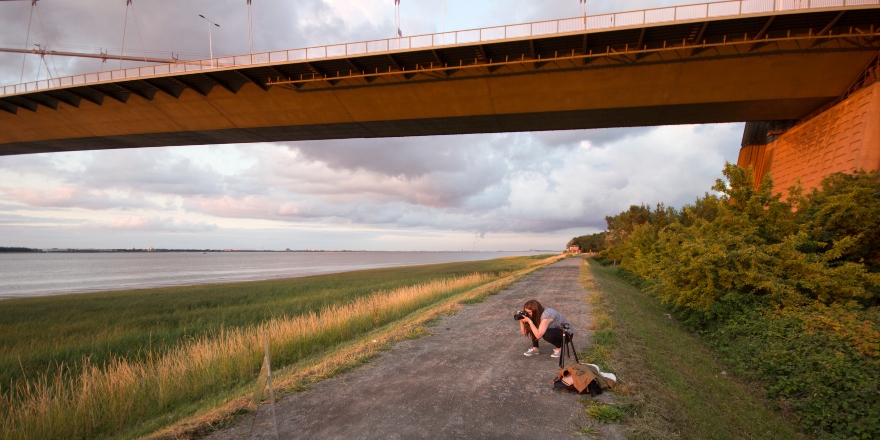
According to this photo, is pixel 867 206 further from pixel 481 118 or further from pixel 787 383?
pixel 481 118

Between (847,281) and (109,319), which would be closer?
(847,281)

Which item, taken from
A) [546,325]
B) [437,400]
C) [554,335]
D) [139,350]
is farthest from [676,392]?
[139,350]

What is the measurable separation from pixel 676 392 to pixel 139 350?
13.3 meters

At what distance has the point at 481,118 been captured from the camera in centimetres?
2298

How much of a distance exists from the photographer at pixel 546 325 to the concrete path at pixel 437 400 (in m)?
0.42

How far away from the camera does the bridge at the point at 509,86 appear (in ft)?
57.1

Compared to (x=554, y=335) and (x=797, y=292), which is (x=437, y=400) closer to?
(x=554, y=335)

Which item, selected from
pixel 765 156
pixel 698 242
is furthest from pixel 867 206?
pixel 765 156

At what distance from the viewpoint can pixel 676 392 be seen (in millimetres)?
6797

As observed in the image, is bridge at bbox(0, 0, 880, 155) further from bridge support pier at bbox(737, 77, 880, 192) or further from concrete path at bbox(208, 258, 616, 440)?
concrete path at bbox(208, 258, 616, 440)

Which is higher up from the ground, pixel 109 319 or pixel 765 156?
pixel 765 156

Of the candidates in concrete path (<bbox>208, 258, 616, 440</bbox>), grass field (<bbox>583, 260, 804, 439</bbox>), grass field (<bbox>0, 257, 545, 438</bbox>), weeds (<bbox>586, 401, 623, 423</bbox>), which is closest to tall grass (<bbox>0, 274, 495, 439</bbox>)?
grass field (<bbox>0, 257, 545, 438</bbox>)

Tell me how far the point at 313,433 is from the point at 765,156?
1118 inches

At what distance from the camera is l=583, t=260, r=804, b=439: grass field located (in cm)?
537
